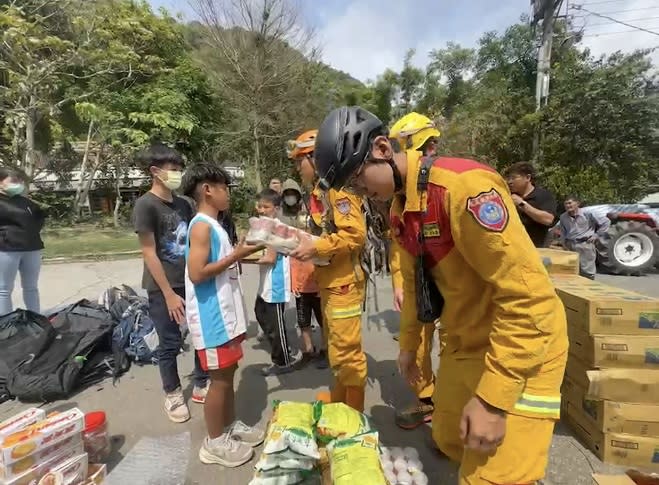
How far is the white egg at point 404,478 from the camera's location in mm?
2186

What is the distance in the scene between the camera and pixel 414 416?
9.91 feet

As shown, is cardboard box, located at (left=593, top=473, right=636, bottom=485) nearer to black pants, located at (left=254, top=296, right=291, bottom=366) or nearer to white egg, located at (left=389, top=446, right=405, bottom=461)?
white egg, located at (left=389, top=446, right=405, bottom=461)

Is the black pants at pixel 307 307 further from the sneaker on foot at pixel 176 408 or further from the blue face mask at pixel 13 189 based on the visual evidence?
the blue face mask at pixel 13 189

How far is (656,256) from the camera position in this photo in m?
7.75

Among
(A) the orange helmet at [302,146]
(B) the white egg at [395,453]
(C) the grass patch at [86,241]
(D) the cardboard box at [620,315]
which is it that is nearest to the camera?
(B) the white egg at [395,453]

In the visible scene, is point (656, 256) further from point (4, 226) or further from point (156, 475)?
point (4, 226)

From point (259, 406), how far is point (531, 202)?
10.8ft

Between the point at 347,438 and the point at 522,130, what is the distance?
12714 millimetres

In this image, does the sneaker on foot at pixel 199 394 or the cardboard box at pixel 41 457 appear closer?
the cardboard box at pixel 41 457

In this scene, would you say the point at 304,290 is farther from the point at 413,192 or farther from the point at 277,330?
the point at 413,192

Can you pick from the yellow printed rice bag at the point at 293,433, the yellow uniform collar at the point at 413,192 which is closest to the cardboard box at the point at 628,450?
the yellow printed rice bag at the point at 293,433

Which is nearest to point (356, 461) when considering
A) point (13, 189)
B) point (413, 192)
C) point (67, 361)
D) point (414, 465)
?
point (414, 465)

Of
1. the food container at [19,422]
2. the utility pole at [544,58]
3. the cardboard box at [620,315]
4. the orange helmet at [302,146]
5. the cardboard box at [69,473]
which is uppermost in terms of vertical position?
the utility pole at [544,58]

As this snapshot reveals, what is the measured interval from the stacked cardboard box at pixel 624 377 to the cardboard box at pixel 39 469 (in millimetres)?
3205
